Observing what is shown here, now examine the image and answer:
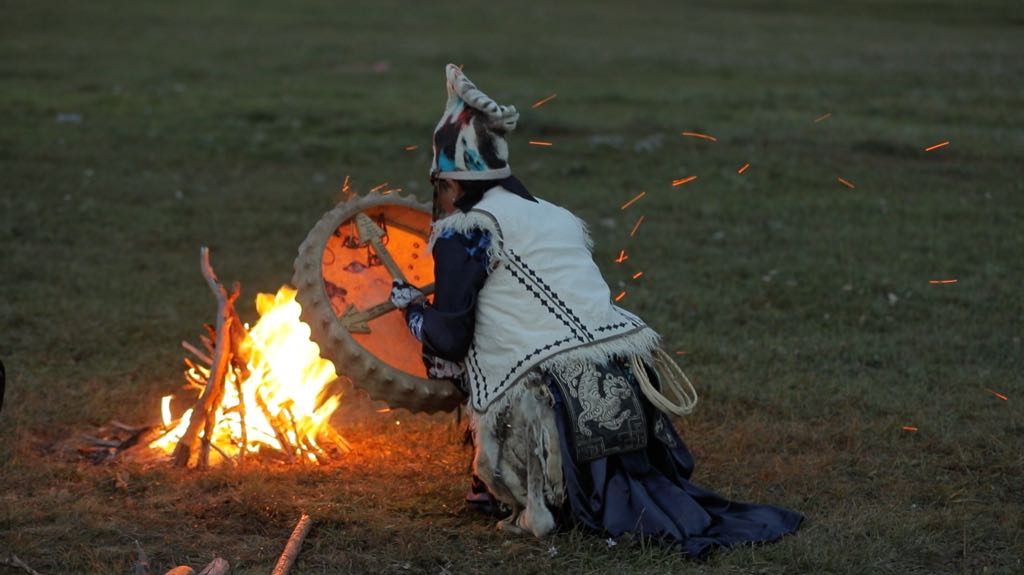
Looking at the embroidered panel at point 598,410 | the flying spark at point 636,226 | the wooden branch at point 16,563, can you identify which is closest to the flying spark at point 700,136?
the flying spark at point 636,226

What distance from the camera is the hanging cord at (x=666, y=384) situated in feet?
17.0

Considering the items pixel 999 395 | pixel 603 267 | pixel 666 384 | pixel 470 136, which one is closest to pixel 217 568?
pixel 470 136

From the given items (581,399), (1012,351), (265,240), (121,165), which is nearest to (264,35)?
(121,165)

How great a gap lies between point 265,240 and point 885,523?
612 centimetres

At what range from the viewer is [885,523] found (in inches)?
208

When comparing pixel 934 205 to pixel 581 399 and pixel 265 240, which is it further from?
pixel 581 399

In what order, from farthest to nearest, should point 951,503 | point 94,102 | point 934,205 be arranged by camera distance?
point 94,102, point 934,205, point 951,503

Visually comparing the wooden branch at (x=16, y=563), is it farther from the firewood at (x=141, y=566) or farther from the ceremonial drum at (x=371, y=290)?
the ceremonial drum at (x=371, y=290)

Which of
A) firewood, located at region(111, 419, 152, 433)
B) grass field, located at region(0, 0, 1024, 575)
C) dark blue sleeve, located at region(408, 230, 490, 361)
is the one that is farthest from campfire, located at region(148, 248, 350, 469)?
dark blue sleeve, located at region(408, 230, 490, 361)

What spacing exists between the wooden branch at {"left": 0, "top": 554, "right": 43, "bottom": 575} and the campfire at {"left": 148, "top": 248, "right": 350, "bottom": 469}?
127 centimetres

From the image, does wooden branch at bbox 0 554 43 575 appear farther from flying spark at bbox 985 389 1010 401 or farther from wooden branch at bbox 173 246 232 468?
flying spark at bbox 985 389 1010 401

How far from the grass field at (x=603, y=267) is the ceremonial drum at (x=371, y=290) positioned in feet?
1.75

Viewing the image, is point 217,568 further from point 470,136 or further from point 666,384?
point 666,384

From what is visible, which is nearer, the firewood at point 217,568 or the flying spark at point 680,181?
the firewood at point 217,568
